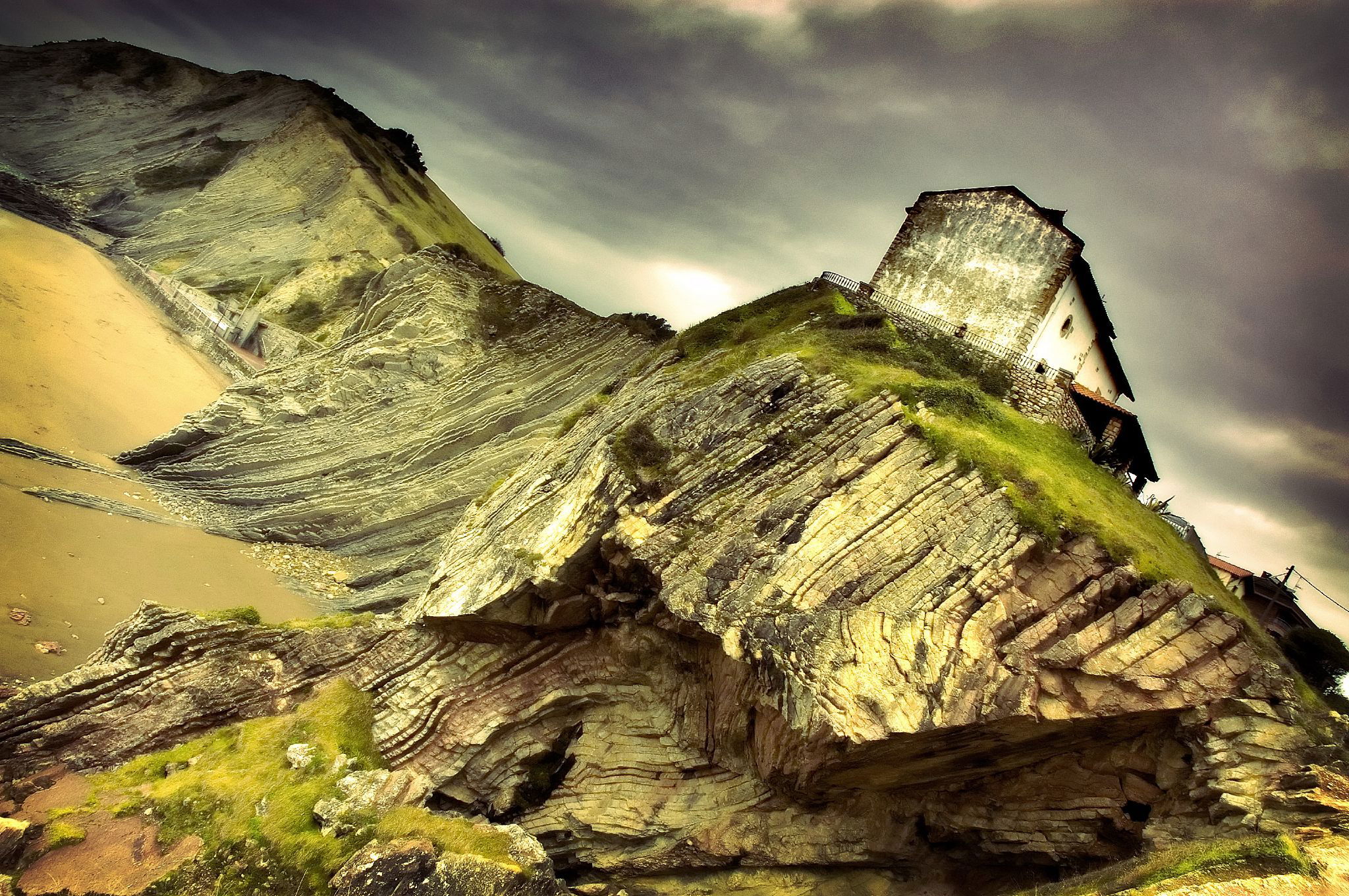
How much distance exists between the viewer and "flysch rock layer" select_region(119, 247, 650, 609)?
30250mm

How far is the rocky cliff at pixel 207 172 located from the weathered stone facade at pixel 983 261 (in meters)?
39.8

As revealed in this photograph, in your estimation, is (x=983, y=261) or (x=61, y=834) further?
(x=983, y=261)

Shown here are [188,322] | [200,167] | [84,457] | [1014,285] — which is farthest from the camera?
[200,167]

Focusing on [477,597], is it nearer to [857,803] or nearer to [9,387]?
[857,803]

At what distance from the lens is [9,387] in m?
30.2

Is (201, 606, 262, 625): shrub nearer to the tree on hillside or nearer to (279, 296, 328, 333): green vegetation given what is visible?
the tree on hillside

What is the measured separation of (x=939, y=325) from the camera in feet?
79.8

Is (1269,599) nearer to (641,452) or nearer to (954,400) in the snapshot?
(954,400)

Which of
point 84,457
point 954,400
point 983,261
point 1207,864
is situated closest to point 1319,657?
point 954,400

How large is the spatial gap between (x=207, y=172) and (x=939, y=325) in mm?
62470

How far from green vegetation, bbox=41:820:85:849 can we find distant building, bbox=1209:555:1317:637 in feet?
120

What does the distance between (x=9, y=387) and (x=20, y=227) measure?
27.1m

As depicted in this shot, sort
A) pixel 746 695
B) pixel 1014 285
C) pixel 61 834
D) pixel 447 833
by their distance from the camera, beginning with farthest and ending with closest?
1. pixel 1014 285
2. pixel 746 695
3. pixel 447 833
4. pixel 61 834

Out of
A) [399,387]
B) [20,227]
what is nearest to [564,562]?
[399,387]
